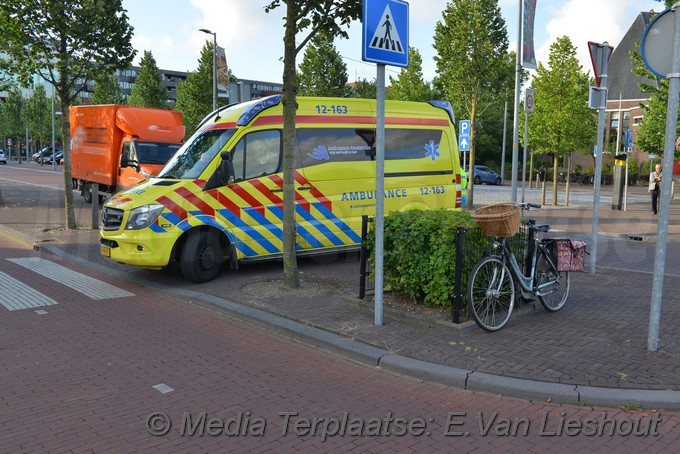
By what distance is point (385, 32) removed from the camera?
560 cm

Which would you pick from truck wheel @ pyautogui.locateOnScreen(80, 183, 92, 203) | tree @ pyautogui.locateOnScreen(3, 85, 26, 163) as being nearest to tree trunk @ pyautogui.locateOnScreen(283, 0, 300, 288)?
truck wheel @ pyautogui.locateOnScreen(80, 183, 92, 203)

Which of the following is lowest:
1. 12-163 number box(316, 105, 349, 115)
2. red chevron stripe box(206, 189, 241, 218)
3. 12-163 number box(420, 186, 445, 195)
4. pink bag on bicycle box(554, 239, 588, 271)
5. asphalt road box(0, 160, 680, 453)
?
asphalt road box(0, 160, 680, 453)

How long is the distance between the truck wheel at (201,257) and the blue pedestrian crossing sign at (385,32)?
4014 millimetres

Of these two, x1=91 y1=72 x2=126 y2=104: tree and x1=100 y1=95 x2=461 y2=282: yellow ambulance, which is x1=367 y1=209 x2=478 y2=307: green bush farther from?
x1=91 y1=72 x2=126 y2=104: tree

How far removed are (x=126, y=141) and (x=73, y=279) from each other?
10858 mm

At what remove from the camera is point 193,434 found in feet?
12.2

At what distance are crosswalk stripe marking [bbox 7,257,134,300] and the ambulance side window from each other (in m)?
2.45


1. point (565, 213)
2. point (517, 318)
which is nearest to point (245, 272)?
point (517, 318)

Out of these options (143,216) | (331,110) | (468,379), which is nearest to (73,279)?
(143,216)

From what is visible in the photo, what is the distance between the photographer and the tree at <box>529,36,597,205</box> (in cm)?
2184

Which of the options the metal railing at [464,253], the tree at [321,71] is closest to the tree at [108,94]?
the tree at [321,71]

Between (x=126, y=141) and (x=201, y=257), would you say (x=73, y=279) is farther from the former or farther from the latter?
(x=126, y=141)

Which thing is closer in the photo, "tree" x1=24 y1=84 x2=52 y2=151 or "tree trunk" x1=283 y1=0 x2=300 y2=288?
"tree trunk" x1=283 y1=0 x2=300 y2=288

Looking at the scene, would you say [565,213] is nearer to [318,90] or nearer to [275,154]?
[318,90]
